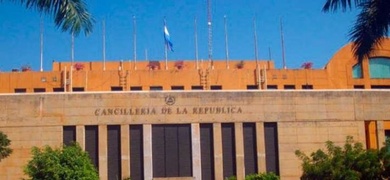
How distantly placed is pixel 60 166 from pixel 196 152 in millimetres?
13845

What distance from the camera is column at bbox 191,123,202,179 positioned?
44625 millimetres

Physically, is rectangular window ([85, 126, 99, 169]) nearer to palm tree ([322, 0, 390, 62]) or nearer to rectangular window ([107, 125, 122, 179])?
rectangular window ([107, 125, 122, 179])

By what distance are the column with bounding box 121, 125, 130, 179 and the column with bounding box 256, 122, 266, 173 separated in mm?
9884

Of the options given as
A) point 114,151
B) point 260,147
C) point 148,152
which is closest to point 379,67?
point 260,147

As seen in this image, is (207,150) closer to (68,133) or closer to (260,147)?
(260,147)

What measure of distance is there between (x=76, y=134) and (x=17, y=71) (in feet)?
47.9

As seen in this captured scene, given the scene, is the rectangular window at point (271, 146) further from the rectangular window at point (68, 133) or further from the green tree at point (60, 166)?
the green tree at point (60, 166)

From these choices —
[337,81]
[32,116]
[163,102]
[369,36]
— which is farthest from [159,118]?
[369,36]

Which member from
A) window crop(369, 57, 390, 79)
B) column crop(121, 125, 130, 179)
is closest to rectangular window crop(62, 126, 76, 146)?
column crop(121, 125, 130, 179)

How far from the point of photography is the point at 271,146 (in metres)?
45.3

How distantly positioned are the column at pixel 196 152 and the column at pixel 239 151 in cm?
290

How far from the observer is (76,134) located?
44.2 metres

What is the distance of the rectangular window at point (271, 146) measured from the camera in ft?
148

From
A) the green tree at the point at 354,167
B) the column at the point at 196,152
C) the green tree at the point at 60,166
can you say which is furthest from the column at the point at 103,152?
the green tree at the point at 354,167
